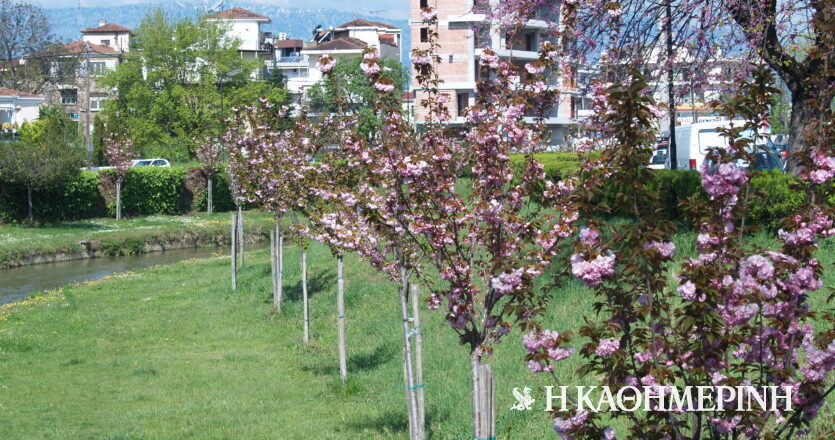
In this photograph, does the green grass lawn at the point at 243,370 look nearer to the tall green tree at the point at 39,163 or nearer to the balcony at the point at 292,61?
the tall green tree at the point at 39,163

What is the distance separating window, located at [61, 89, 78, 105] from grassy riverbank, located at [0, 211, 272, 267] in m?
49.9

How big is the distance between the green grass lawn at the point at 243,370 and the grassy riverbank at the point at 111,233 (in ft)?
42.1

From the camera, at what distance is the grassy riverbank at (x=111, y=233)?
33.1m

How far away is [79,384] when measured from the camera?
42.7 ft

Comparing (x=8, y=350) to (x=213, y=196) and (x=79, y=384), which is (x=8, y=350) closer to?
(x=79, y=384)

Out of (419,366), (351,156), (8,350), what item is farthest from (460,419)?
(8,350)

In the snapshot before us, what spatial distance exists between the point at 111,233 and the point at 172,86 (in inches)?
1151

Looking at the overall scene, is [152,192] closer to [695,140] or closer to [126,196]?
[126,196]

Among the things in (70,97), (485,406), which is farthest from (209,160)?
(70,97)

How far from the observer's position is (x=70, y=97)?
294 feet

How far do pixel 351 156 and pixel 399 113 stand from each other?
4.75 feet

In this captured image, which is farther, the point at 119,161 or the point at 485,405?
the point at 119,161

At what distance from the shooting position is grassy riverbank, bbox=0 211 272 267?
3309 centimetres

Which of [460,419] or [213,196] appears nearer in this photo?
[460,419]
